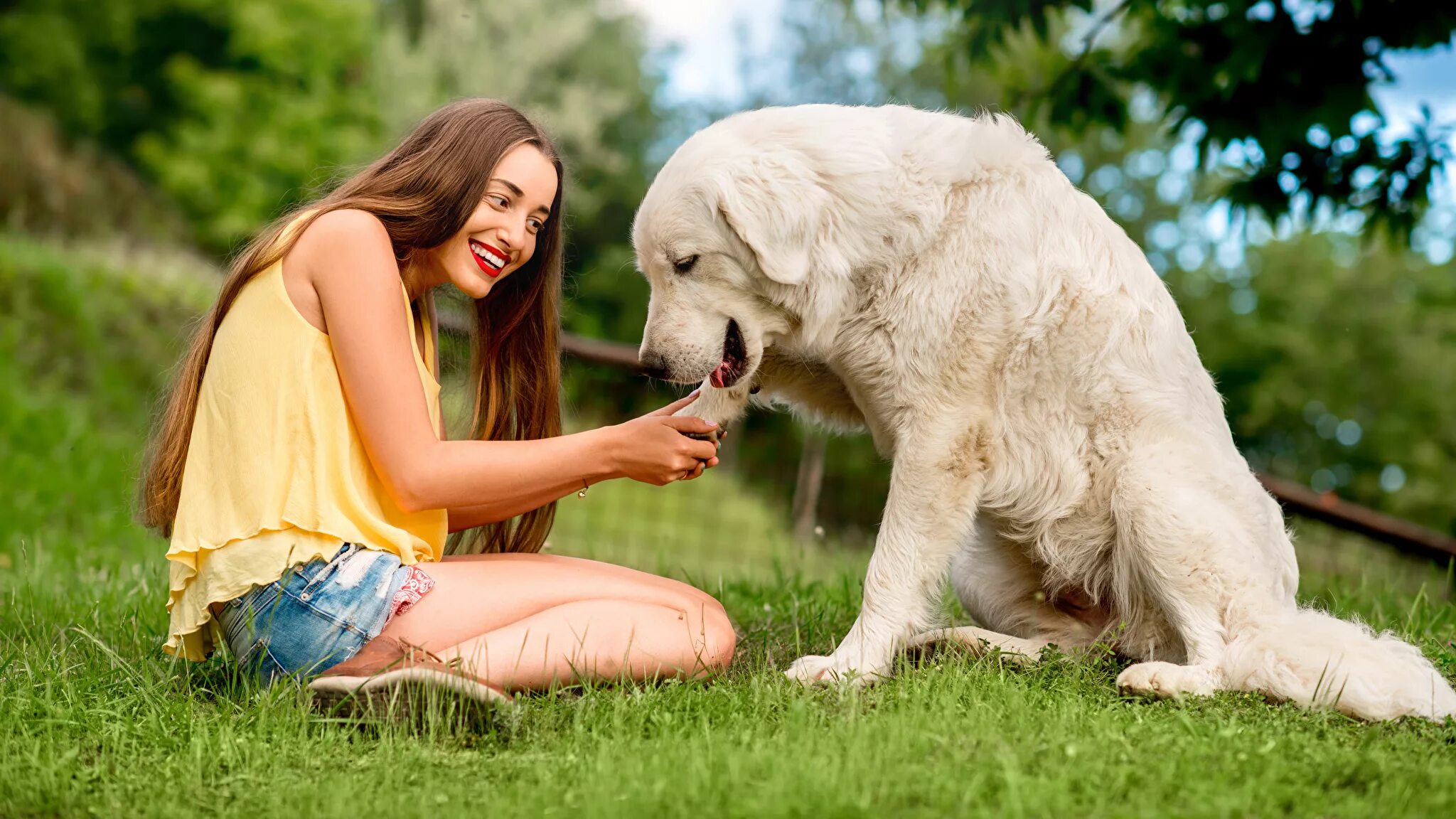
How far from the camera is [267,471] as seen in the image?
9.18ft

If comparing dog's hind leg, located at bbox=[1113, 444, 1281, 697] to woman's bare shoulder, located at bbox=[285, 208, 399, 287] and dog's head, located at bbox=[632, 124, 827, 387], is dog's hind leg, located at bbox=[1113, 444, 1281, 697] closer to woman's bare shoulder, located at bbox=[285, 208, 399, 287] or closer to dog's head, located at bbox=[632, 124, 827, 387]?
dog's head, located at bbox=[632, 124, 827, 387]

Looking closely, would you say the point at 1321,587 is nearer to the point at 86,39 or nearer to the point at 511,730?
the point at 511,730

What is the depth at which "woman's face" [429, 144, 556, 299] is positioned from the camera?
317 cm

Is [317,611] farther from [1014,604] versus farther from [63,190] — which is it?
[63,190]

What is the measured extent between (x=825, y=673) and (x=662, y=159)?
23.5 meters

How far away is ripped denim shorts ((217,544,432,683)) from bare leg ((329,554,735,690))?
0.06 metres

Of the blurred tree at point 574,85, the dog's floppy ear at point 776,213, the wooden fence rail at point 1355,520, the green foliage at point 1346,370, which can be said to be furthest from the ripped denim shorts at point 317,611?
the green foliage at point 1346,370

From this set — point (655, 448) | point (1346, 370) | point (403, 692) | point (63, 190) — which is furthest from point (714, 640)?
point (1346, 370)

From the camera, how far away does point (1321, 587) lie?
5.09m

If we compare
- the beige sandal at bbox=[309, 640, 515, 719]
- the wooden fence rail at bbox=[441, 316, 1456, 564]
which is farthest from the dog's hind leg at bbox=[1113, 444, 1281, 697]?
the wooden fence rail at bbox=[441, 316, 1456, 564]

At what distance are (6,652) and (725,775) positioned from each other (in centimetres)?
243

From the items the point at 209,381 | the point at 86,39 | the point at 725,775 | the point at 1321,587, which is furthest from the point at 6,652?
the point at 86,39

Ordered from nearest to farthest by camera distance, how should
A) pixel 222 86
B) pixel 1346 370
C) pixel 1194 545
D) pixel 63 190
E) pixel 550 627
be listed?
pixel 550 627
pixel 1194 545
pixel 63 190
pixel 222 86
pixel 1346 370

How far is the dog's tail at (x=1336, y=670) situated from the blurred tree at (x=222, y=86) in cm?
1727
